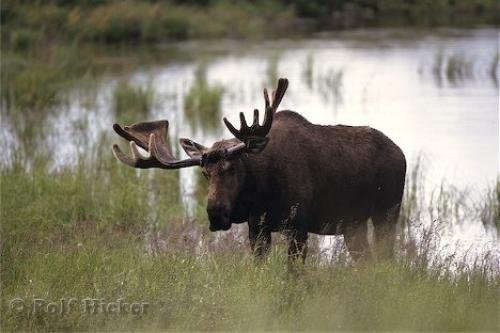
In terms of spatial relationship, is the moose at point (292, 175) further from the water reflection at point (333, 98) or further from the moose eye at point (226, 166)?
the water reflection at point (333, 98)

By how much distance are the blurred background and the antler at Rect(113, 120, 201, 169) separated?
69cm

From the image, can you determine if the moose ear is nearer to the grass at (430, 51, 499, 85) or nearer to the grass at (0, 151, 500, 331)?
the grass at (0, 151, 500, 331)

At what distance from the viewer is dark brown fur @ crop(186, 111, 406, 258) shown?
708 centimetres

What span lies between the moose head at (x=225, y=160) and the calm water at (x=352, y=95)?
165 inches

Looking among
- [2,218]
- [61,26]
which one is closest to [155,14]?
[61,26]

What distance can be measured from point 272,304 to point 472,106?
13.4 metres

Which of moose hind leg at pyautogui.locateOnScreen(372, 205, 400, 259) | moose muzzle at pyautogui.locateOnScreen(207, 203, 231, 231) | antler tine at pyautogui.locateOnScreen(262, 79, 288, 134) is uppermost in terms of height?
antler tine at pyautogui.locateOnScreen(262, 79, 288, 134)

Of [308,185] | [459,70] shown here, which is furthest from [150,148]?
[459,70]

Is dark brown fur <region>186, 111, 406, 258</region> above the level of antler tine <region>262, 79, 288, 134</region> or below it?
below

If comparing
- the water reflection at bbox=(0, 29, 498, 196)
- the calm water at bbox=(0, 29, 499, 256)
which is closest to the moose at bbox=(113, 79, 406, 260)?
the calm water at bbox=(0, 29, 499, 256)

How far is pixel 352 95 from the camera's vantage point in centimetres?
2128

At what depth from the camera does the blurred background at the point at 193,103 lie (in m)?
9.15

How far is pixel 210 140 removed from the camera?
1593 centimetres

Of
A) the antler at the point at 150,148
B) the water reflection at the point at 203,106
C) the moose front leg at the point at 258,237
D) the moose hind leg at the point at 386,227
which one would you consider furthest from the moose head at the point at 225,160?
the water reflection at the point at 203,106
